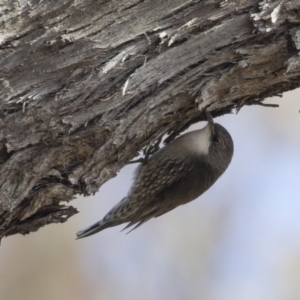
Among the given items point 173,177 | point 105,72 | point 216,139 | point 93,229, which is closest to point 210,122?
point 216,139

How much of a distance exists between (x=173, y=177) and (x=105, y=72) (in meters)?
1.13

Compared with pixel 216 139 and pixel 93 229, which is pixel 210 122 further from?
pixel 93 229

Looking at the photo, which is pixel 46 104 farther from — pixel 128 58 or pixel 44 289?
pixel 44 289

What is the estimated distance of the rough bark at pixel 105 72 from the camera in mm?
1935

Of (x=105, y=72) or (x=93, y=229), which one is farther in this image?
(x=93, y=229)

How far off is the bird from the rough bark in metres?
0.80

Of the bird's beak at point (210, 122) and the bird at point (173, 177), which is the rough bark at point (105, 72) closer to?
the bird's beak at point (210, 122)

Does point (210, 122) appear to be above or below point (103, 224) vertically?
above

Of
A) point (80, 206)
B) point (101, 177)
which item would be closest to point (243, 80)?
point (101, 177)

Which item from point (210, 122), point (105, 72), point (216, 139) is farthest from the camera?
point (216, 139)

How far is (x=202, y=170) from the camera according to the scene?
299 centimetres

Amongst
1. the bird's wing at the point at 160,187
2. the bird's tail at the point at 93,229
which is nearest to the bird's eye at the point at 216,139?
the bird's wing at the point at 160,187

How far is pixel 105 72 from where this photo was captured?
77.6 inches

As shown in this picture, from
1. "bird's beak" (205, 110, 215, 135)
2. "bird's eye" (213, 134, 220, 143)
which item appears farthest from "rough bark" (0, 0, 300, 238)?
"bird's eye" (213, 134, 220, 143)
